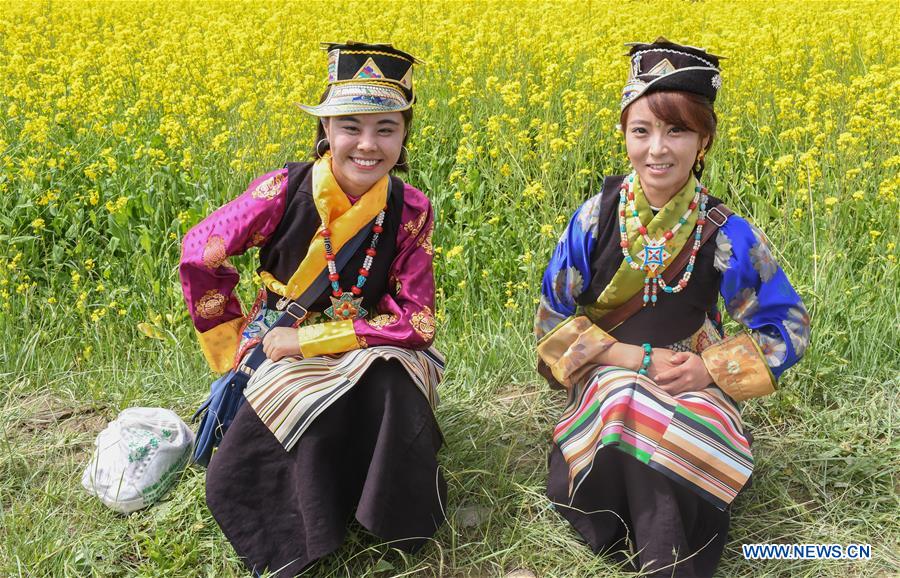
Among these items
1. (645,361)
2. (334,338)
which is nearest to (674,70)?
(645,361)

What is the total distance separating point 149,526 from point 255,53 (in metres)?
3.41

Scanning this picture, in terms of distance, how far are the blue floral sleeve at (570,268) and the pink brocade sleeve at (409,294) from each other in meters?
0.34

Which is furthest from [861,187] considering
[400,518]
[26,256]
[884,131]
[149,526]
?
[26,256]

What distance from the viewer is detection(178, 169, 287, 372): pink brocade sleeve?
2.66m

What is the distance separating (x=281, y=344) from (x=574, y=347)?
825 millimetres

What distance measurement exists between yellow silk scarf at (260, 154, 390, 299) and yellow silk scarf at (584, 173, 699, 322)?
700 millimetres

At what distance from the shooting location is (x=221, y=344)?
2.82m

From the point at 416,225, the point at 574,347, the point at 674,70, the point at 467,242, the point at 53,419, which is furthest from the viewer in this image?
the point at 467,242

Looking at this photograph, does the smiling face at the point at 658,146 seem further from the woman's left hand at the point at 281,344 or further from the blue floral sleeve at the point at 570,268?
the woman's left hand at the point at 281,344

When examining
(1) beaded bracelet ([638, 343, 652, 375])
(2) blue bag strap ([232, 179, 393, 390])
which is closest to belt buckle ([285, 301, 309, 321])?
(2) blue bag strap ([232, 179, 393, 390])

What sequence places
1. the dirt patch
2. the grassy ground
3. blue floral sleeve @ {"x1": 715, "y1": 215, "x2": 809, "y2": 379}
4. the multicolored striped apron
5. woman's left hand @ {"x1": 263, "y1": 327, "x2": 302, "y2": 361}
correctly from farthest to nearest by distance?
1. the dirt patch
2. the grassy ground
3. woman's left hand @ {"x1": 263, "y1": 327, "x2": 302, "y2": 361}
4. blue floral sleeve @ {"x1": 715, "y1": 215, "x2": 809, "y2": 379}
5. the multicolored striped apron

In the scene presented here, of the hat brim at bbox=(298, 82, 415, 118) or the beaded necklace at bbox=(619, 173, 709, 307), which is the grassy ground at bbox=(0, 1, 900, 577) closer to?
the beaded necklace at bbox=(619, 173, 709, 307)

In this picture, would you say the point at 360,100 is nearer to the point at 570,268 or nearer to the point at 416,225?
the point at 416,225

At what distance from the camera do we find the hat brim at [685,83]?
2414 millimetres
